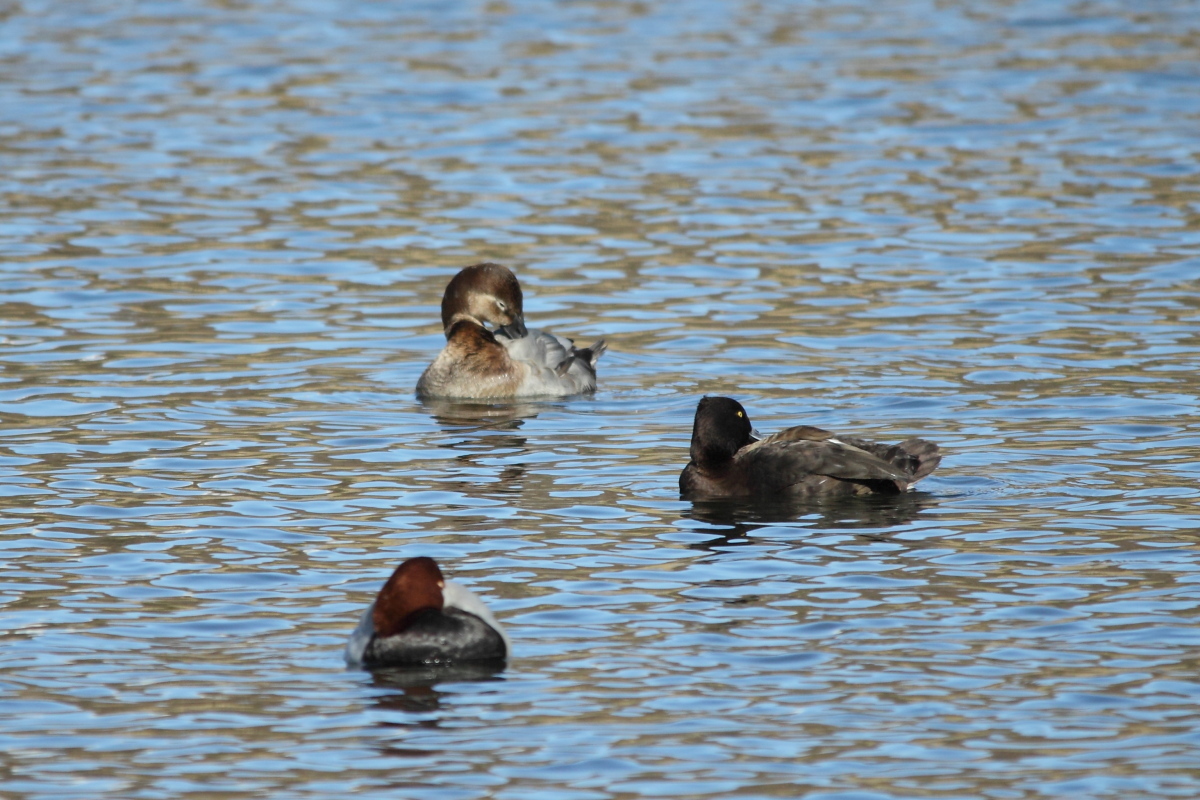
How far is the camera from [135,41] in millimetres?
29828

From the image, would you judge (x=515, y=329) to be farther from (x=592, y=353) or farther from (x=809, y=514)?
(x=809, y=514)

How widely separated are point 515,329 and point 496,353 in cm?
29

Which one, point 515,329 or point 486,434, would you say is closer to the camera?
point 486,434

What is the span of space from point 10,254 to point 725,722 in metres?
12.7

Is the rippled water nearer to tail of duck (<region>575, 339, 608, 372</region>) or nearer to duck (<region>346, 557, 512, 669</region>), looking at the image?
duck (<region>346, 557, 512, 669</region>)

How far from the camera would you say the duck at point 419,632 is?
8.27 m

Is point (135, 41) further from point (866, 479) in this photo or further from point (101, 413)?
point (866, 479)

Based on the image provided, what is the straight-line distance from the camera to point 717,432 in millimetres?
11281

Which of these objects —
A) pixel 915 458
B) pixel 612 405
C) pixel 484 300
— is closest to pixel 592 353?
pixel 612 405

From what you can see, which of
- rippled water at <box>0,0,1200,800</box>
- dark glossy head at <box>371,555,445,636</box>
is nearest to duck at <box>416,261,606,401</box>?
rippled water at <box>0,0,1200,800</box>

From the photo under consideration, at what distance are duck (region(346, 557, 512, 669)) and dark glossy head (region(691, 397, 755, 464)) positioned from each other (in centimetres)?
318

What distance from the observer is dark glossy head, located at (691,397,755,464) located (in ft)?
37.0

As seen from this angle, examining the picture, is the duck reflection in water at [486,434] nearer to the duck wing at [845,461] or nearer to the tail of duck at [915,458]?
the duck wing at [845,461]

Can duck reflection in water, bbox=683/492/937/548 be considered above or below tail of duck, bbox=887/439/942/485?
below
